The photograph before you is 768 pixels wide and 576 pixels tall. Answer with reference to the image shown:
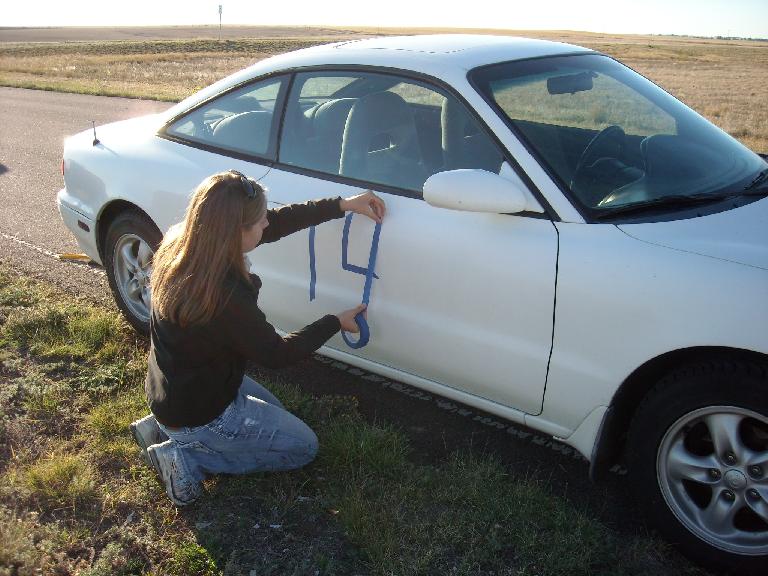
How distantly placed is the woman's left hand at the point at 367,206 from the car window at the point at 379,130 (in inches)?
5.3

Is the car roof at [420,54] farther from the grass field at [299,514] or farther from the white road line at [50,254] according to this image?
the white road line at [50,254]

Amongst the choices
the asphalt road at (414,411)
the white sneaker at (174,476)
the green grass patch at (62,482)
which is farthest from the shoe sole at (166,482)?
the asphalt road at (414,411)

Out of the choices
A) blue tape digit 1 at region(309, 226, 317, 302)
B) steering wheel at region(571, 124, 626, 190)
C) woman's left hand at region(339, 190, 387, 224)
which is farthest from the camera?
blue tape digit 1 at region(309, 226, 317, 302)

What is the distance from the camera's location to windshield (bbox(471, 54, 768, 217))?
3068mm

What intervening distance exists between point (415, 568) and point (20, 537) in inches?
56.7

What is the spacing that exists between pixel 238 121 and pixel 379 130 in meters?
0.84

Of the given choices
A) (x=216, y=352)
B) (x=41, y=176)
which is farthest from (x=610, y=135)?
(x=41, y=176)

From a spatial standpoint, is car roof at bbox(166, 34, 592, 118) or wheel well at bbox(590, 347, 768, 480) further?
car roof at bbox(166, 34, 592, 118)

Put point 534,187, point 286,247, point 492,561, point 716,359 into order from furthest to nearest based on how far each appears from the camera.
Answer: point 286,247
point 534,187
point 492,561
point 716,359

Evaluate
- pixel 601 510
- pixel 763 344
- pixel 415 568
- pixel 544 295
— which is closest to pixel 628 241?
pixel 544 295

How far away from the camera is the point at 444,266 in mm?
3135

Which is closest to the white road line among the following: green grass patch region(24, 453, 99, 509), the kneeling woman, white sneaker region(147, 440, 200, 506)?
green grass patch region(24, 453, 99, 509)

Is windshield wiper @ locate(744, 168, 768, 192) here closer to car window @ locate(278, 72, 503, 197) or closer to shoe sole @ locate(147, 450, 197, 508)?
car window @ locate(278, 72, 503, 197)

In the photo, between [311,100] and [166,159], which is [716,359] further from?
[166,159]
